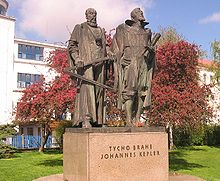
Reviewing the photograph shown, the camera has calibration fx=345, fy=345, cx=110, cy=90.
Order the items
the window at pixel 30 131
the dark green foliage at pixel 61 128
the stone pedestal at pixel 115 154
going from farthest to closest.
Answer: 1. the window at pixel 30 131
2. the dark green foliage at pixel 61 128
3. the stone pedestal at pixel 115 154

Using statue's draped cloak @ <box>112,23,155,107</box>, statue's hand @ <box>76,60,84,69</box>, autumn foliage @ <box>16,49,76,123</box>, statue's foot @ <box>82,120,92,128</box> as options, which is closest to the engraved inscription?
statue's foot @ <box>82,120,92,128</box>

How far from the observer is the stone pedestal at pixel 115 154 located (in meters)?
6.09

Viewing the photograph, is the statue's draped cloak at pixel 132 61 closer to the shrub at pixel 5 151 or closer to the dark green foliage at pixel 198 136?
the shrub at pixel 5 151

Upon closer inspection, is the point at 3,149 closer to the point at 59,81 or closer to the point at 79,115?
the point at 59,81

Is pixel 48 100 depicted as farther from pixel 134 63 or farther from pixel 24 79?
pixel 24 79

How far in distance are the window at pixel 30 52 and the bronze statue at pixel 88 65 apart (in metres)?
27.9

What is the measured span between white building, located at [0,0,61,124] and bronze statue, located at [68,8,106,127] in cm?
2332

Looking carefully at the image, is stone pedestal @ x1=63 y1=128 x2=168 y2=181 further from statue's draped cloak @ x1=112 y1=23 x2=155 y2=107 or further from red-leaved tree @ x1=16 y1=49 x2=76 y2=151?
red-leaved tree @ x1=16 y1=49 x2=76 y2=151

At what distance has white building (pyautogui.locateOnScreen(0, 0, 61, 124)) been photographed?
3155 cm

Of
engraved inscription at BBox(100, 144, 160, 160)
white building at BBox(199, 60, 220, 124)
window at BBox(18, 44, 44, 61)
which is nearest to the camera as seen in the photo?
engraved inscription at BBox(100, 144, 160, 160)

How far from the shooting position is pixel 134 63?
719 cm

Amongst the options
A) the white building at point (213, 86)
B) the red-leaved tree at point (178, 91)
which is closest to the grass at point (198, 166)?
the red-leaved tree at point (178, 91)

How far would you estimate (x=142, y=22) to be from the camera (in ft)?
24.5

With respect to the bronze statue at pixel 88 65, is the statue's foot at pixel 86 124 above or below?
below
